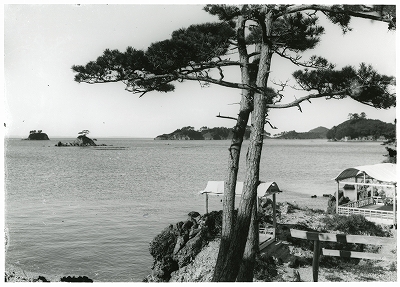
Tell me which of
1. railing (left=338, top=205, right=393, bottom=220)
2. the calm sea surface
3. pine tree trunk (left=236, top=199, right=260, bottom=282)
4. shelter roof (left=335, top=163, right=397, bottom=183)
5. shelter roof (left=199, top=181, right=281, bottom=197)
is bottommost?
the calm sea surface

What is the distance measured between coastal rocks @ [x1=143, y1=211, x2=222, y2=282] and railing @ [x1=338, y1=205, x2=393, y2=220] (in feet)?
21.7

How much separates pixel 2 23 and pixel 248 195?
18.3 feet

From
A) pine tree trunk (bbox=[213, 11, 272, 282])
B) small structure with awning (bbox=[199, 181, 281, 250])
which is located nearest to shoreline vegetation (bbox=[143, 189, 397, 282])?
small structure with awning (bbox=[199, 181, 281, 250])

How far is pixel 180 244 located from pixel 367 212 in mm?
8873

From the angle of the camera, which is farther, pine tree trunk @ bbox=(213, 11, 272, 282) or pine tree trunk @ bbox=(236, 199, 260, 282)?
pine tree trunk @ bbox=(236, 199, 260, 282)

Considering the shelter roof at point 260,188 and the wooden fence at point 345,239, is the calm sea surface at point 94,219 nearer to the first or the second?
the shelter roof at point 260,188

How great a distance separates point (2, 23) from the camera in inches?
284

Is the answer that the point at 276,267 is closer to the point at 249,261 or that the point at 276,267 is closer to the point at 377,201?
the point at 249,261

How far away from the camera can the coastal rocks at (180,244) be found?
12281 mm

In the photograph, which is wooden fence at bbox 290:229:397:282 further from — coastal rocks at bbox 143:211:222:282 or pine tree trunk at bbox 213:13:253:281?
coastal rocks at bbox 143:211:222:282

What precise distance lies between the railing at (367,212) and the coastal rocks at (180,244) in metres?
6.61

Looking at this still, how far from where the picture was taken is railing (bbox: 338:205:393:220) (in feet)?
53.3

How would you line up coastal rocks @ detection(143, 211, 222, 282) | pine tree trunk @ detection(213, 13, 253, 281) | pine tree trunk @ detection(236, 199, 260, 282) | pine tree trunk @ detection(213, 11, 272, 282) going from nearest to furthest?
pine tree trunk @ detection(213, 11, 272, 282) < pine tree trunk @ detection(236, 199, 260, 282) < pine tree trunk @ detection(213, 13, 253, 281) < coastal rocks @ detection(143, 211, 222, 282)

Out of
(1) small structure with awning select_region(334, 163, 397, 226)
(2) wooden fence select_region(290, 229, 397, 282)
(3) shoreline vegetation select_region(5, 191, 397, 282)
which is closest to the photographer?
(2) wooden fence select_region(290, 229, 397, 282)
